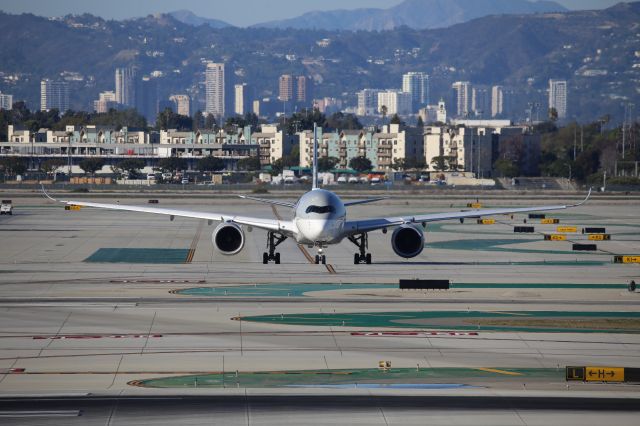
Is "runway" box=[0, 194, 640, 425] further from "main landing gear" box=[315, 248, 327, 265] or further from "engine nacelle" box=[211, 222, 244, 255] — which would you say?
"engine nacelle" box=[211, 222, 244, 255]

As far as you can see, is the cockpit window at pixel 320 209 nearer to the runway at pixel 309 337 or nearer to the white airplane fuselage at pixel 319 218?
the white airplane fuselage at pixel 319 218

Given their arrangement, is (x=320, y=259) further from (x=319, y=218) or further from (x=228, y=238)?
(x=319, y=218)

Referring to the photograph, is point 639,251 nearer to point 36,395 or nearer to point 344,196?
point 36,395

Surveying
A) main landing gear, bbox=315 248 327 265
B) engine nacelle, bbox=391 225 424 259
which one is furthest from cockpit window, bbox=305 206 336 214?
engine nacelle, bbox=391 225 424 259

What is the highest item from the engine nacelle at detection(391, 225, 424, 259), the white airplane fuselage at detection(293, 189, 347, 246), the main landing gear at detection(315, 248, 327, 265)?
the white airplane fuselage at detection(293, 189, 347, 246)

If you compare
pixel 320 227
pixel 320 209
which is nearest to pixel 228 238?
pixel 320 227
